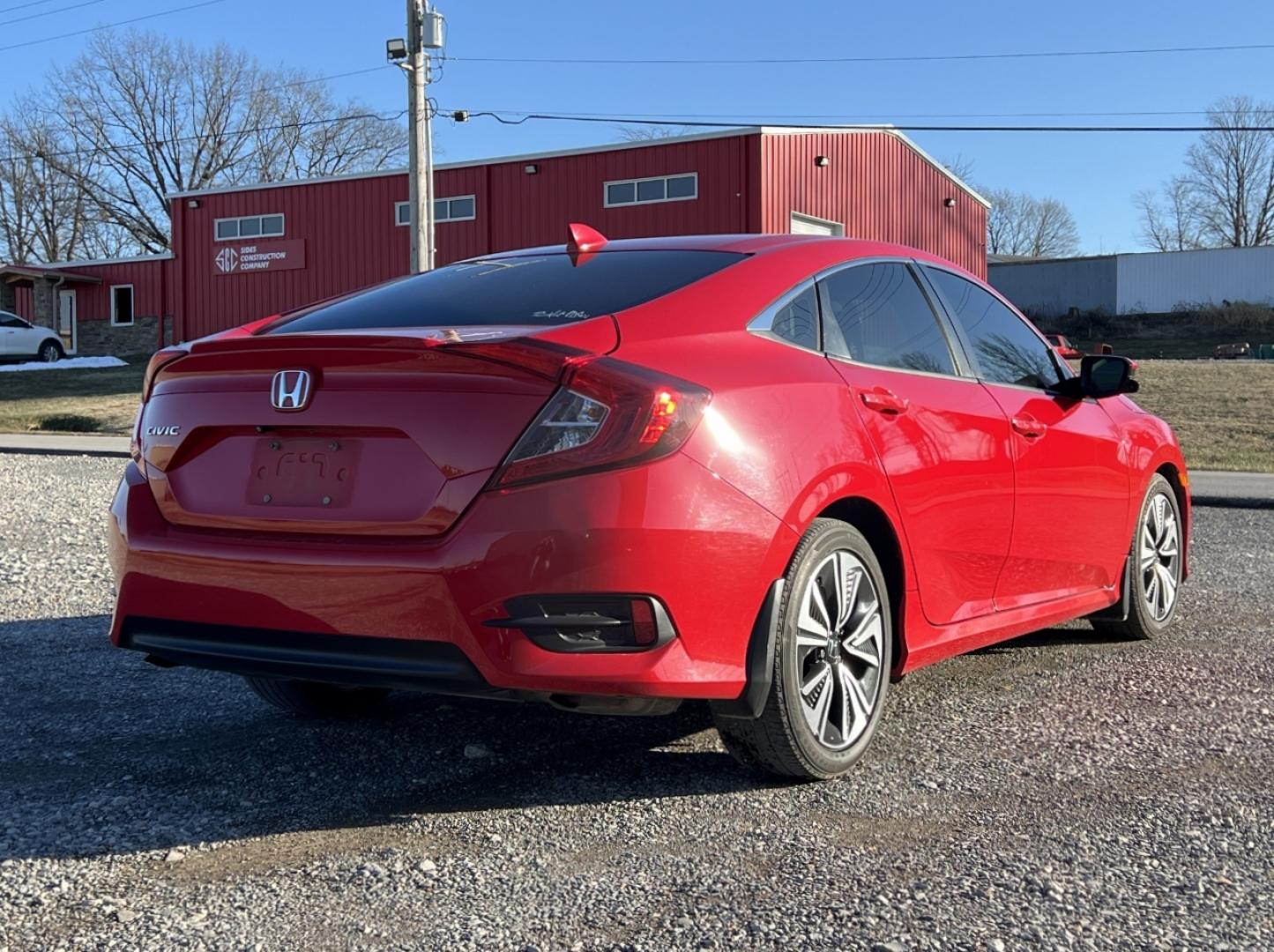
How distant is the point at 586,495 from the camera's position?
9.86 ft

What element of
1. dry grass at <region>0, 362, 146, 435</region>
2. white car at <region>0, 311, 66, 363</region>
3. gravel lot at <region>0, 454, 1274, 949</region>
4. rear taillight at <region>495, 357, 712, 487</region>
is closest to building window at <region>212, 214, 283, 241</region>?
dry grass at <region>0, 362, 146, 435</region>

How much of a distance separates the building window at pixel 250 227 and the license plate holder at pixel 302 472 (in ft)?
112

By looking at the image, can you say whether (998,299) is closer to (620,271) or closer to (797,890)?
(620,271)

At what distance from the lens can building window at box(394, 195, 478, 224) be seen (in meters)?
32.2

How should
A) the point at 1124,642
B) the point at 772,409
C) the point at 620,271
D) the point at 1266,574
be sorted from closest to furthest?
the point at 772,409 < the point at 620,271 < the point at 1124,642 < the point at 1266,574

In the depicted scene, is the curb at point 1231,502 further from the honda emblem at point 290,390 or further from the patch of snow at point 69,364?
the patch of snow at point 69,364

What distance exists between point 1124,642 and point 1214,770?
2.02 m

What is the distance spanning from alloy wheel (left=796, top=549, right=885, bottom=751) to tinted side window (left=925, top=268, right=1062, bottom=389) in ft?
4.22

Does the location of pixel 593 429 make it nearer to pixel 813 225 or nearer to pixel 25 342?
pixel 813 225

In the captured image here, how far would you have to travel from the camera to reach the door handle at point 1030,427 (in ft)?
15.0

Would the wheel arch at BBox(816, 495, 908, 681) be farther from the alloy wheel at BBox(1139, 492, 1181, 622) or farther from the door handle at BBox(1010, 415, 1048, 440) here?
the alloy wheel at BBox(1139, 492, 1181, 622)

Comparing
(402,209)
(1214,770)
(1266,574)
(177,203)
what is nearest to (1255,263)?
(402,209)

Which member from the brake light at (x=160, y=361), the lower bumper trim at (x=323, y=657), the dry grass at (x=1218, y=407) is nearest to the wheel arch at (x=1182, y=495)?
the lower bumper trim at (x=323, y=657)

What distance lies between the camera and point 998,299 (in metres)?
5.14
